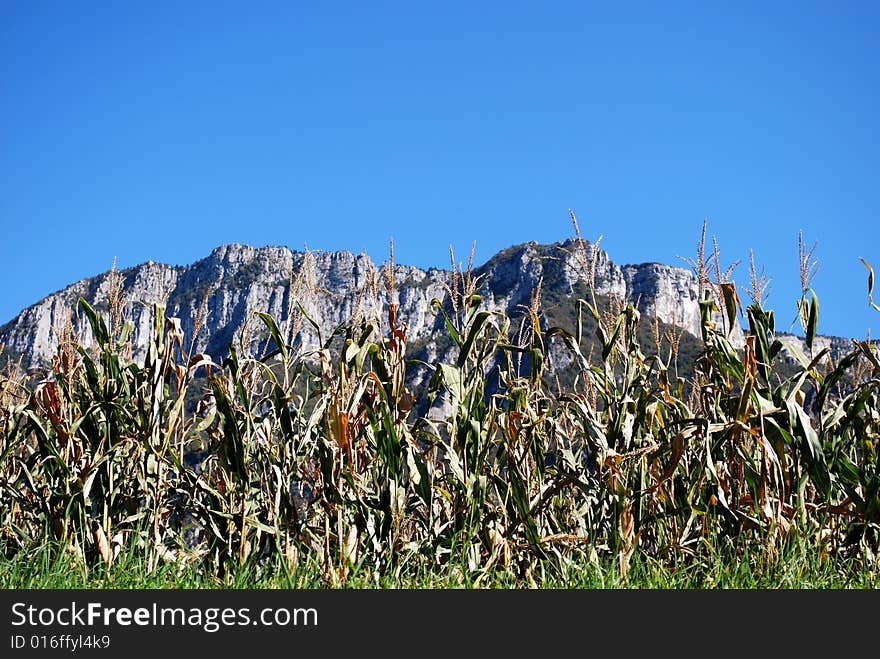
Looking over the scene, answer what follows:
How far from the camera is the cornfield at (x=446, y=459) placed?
342 cm

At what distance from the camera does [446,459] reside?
3744 millimetres

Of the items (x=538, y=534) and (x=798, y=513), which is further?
(x=538, y=534)

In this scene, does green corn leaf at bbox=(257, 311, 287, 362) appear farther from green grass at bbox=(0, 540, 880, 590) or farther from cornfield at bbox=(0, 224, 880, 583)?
green grass at bbox=(0, 540, 880, 590)

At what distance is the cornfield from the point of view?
11.2 ft

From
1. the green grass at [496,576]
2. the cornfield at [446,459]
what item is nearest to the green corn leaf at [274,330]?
the cornfield at [446,459]

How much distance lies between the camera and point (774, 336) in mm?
3676

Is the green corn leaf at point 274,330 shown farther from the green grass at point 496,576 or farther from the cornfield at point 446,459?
the green grass at point 496,576

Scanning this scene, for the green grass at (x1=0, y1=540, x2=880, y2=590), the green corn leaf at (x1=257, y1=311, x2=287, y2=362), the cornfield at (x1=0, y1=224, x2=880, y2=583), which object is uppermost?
the green corn leaf at (x1=257, y1=311, x2=287, y2=362)

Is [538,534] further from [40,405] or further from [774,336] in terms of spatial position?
[40,405]

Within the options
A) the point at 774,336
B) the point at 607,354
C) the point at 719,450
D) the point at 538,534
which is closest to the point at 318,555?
the point at 538,534

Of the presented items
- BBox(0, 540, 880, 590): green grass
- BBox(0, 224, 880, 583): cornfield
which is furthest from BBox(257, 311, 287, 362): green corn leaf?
BBox(0, 540, 880, 590): green grass

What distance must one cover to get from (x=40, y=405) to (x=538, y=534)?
8.75ft

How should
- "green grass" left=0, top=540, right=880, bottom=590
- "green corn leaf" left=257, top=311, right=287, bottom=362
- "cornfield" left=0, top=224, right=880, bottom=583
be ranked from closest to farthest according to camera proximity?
"green grass" left=0, top=540, right=880, bottom=590 → "cornfield" left=0, top=224, right=880, bottom=583 → "green corn leaf" left=257, top=311, right=287, bottom=362

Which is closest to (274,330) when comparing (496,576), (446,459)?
(446,459)
